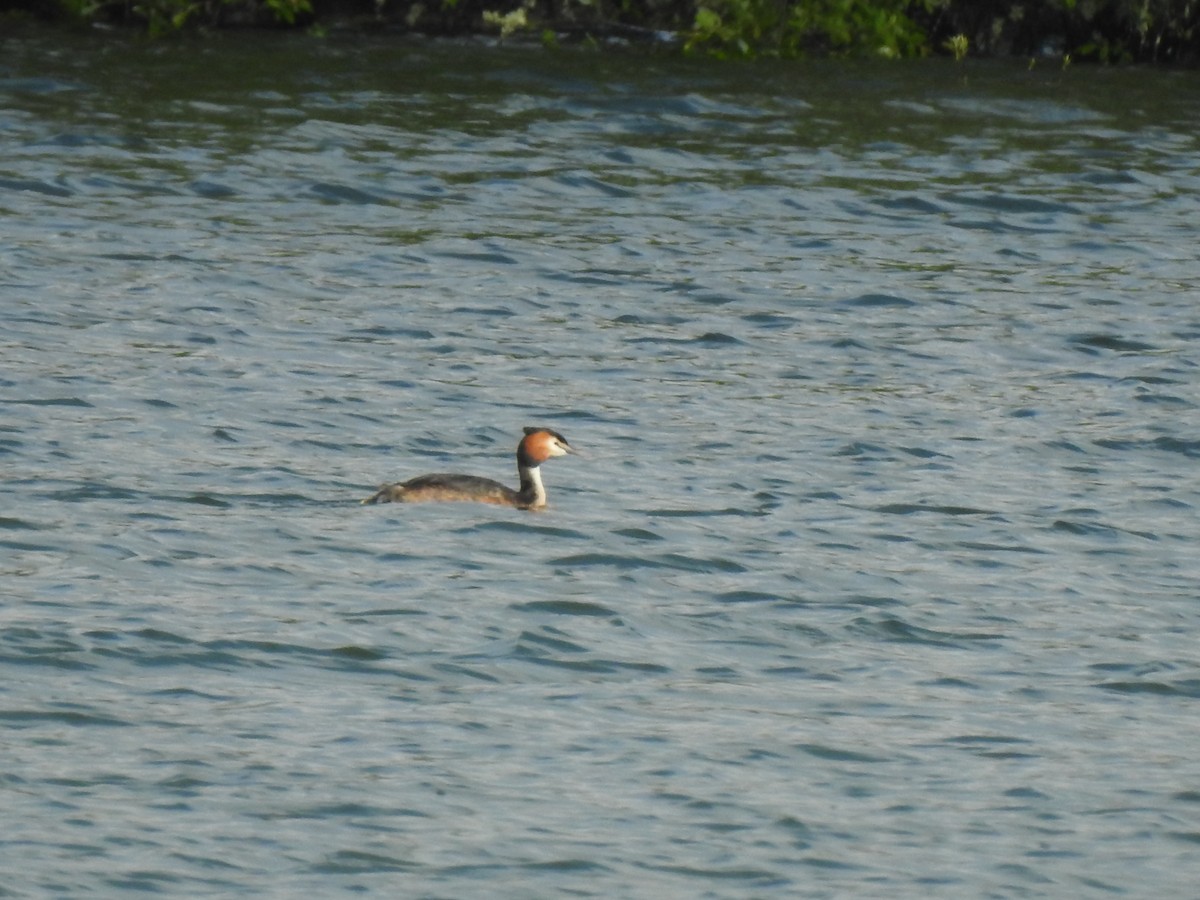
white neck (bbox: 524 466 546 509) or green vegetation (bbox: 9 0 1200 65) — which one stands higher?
→ green vegetation (bbox: 9 0 1200 65)

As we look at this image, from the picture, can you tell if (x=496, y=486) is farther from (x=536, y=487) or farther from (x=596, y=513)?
(x=596, y=513)

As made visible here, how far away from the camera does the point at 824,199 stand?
23.0m

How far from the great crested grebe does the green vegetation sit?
18235 mm

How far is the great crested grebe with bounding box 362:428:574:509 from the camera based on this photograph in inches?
504

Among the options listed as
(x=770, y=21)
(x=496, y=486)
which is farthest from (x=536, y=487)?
(x=770, y=21)

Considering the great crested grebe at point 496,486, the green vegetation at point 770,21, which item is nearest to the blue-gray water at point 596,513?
the great crested grebe at point 496,486

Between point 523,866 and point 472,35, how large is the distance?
25.2m

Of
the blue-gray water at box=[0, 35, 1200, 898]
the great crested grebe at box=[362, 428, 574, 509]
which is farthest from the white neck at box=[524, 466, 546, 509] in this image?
the blue-gray water at box=[0, 35, 1200, 898]

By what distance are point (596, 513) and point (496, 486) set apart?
57 cm

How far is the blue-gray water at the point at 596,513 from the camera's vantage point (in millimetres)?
8711

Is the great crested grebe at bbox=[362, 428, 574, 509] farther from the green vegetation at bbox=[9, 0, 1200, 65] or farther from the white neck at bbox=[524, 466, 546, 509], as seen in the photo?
the green vegetation at bbox=[9, 0, 1200, 65]

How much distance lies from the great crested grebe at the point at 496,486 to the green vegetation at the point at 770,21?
1824 cm

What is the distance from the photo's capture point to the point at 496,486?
13.1 meters

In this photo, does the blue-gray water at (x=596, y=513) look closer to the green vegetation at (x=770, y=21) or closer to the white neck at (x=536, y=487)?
the white neck at (x=536, y=487)
